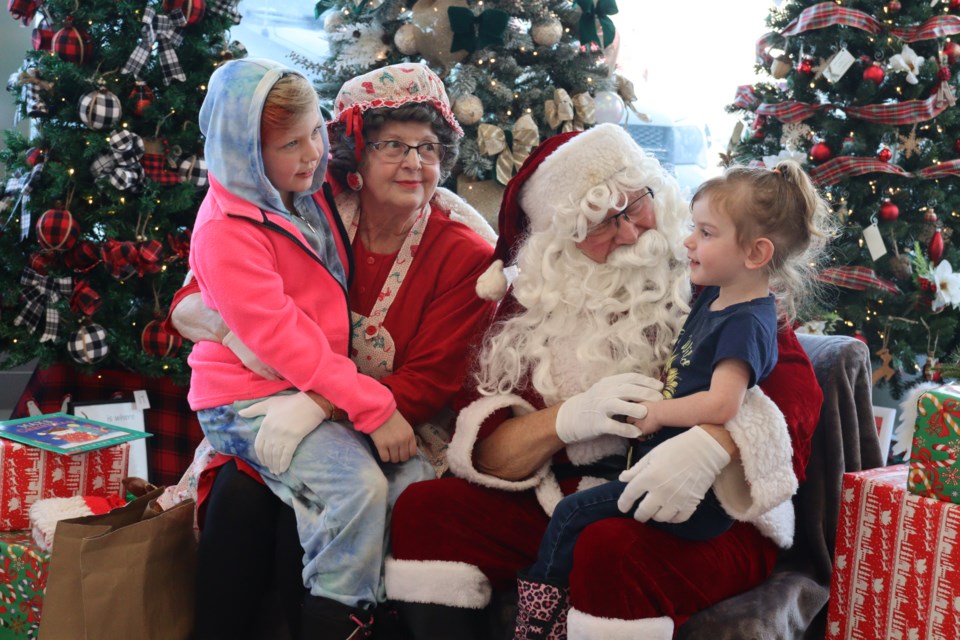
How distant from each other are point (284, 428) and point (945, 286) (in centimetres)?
290

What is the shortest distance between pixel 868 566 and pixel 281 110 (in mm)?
1662

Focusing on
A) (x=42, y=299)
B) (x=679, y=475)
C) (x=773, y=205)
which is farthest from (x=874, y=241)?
(x=42, y=299)

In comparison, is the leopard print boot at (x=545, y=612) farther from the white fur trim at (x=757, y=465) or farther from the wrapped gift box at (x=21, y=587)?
the wrapped gift box at (x=21, y=587)

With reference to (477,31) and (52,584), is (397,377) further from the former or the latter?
(477,31)

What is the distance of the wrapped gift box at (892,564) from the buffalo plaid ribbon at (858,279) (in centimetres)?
177

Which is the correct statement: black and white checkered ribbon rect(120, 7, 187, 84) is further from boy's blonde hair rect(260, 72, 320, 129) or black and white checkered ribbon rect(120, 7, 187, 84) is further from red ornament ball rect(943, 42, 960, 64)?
red ornament ball rect(943, 42, 960, 64)

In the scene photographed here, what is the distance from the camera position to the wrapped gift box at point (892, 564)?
1.93 m

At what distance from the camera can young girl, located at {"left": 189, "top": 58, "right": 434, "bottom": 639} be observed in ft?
6.48

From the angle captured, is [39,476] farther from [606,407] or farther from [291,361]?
[606,407]

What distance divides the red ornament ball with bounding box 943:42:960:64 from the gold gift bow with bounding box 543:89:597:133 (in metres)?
1.42

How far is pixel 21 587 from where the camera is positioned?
232 centimetres

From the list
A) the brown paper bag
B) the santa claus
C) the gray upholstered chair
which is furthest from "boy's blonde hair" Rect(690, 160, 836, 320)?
the brown paper bag

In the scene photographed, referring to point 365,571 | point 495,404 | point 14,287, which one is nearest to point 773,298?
point 495,404

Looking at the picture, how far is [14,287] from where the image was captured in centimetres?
336
